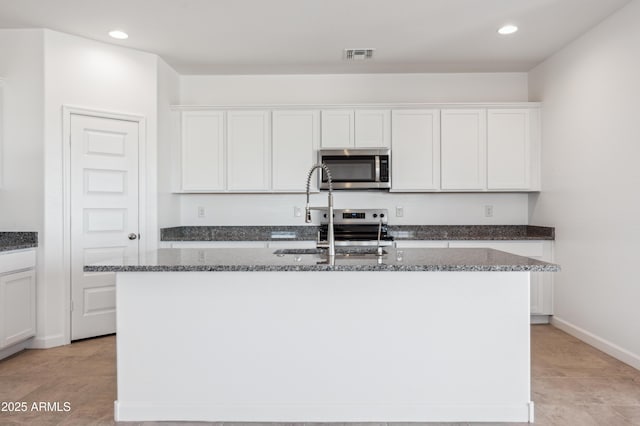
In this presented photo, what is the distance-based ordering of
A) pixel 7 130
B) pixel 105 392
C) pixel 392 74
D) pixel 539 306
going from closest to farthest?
pixel 105 392 → pixel 7 130 → pixel 539 306 → pixel 392 74

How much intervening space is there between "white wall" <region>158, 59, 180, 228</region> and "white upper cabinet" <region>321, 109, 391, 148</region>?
1591 mm

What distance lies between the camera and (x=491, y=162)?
4496mm

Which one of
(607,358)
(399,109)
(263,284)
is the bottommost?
(607,358)

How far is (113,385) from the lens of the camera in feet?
9.30

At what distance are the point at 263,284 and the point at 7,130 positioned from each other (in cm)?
284

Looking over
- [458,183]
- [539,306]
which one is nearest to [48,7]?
[458,183]

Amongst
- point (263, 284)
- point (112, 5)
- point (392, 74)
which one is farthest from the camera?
point (392, 74)

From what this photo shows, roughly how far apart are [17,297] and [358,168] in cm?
318

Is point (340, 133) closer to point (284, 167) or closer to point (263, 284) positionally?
point (284, 167)

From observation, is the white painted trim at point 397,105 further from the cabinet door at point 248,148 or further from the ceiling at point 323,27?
the ceiling at point 323,27

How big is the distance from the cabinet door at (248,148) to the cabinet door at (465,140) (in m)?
1.85

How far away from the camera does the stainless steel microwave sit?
4441mm

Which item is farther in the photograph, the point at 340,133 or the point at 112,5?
the point at 340,133

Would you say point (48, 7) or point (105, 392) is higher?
point (48, 7)
